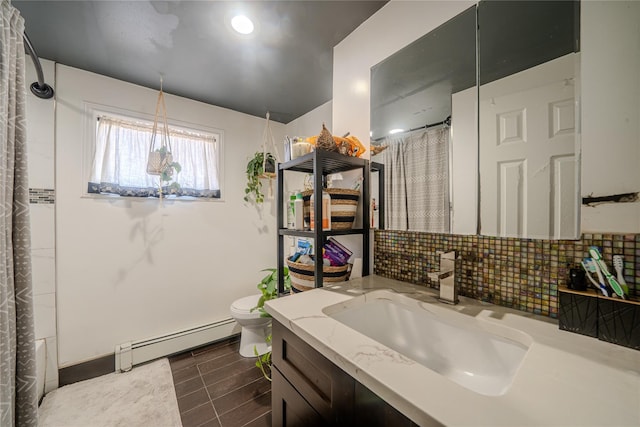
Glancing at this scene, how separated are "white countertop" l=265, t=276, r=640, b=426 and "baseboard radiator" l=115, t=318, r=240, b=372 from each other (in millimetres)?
1827

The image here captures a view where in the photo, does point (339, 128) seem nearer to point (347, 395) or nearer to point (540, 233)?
point (540, 233)

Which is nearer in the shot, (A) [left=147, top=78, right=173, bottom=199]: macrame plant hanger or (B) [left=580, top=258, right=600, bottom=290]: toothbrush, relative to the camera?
(B) [left=580, top=258, right=600, bottom=290]: toothbrush

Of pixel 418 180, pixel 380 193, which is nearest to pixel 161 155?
pixel 380 193

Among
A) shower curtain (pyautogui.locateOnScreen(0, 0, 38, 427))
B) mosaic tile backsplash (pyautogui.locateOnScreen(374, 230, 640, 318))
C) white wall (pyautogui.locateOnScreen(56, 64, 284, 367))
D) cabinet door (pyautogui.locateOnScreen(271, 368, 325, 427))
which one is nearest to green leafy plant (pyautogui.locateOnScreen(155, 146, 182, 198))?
white wall (pyautogui.locateOnScreen(56, 64, 284, 367))

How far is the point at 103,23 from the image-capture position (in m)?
1.25

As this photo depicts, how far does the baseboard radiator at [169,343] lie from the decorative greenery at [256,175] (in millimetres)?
1254

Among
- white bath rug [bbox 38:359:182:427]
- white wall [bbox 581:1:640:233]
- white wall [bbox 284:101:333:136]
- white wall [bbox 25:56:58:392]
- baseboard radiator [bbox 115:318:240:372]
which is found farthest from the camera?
white wall [bbox 284:101:333:136]

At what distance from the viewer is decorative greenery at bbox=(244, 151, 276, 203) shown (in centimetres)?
230

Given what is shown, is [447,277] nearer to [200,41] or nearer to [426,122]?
[426,122]

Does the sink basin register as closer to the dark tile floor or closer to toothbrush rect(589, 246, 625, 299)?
toothbrush rect(589, 246, 625, 299)

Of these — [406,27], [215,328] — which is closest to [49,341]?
[215,328]

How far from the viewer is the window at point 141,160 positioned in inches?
68.7

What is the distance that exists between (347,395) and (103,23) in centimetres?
205

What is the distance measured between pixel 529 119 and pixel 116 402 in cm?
258
